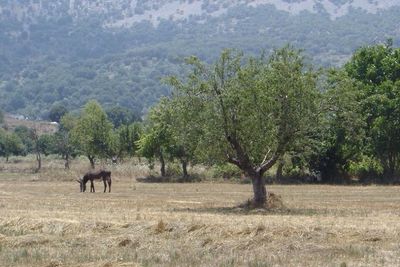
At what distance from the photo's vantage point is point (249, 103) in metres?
41.6

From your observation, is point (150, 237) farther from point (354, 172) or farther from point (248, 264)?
point (354, 172)

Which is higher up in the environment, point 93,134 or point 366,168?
point 93,134

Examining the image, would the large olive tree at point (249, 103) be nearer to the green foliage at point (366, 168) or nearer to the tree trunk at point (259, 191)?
the tree trunk at point (259, 191)

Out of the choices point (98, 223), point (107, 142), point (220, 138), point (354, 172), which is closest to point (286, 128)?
point (220, 138)

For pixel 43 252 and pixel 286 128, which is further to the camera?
pixel 286 128

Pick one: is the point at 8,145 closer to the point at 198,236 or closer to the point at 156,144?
the point at 156,144

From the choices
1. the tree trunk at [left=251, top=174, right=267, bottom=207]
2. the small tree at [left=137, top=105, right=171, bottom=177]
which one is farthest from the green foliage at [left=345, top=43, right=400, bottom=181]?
the tree trunk at [left=251, top=174, right=267, bottom=207]

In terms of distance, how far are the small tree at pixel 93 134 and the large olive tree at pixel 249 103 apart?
6475 cm

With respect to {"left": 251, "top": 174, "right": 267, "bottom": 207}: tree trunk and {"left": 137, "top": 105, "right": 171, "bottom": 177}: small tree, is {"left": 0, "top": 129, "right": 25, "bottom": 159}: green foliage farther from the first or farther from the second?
{"left": 251, "top": 174, "right": 267, "bottom": 207}: tree trunk

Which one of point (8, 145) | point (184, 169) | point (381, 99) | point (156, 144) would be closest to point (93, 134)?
point (156, 144)

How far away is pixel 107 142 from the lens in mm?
108312

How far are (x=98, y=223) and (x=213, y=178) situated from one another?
53.9 m

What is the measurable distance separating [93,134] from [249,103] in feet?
220

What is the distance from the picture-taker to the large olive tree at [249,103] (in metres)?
41.5
